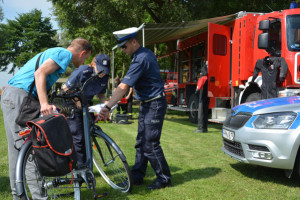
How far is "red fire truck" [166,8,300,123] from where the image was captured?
20.8 ft

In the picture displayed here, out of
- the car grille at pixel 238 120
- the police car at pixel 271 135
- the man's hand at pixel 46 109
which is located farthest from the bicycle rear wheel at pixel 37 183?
the car grille at pixel 238 120

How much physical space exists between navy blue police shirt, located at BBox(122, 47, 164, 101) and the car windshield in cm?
408

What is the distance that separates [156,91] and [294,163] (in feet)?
6.43

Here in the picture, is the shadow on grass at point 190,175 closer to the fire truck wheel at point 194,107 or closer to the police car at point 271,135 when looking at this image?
the police car at point 271,135

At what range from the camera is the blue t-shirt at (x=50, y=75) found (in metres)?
2.75

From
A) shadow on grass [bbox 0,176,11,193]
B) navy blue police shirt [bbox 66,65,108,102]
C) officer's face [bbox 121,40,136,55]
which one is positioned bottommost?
shadow on grass [bbox 0,176,11,193]

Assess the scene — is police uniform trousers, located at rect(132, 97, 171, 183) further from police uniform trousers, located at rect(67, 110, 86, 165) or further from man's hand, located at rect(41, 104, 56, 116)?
man's hand, located at rect(41, 104, 56, 116)

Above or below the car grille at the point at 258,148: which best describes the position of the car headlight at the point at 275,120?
above

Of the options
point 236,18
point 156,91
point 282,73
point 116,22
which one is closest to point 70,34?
point 116,22

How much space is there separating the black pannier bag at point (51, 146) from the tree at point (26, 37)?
53.5 metres

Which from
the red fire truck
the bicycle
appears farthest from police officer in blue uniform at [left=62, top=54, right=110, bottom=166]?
the red fire truck

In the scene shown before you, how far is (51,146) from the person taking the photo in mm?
2490

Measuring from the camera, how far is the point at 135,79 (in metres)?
3.42

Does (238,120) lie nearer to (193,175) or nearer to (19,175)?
(193,175)
